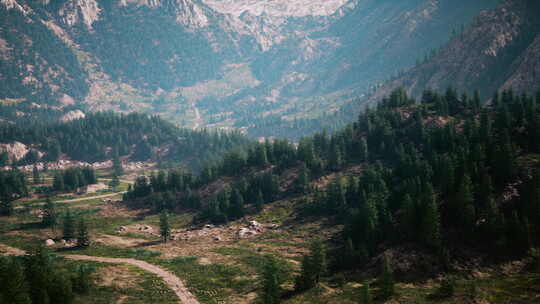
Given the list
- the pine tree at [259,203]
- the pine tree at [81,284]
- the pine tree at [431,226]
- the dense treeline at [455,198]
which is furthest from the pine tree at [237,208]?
the pine tree at [431,226]

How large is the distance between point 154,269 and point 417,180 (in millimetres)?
77958

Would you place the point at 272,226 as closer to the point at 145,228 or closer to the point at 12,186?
the point at 145,228

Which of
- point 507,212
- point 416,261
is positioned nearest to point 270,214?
point 416,261

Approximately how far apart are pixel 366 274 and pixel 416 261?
11.2 meters

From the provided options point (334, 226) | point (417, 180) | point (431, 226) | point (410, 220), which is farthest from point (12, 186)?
point (431, 226)

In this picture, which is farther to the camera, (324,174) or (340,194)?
(324,174)

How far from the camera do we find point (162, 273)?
303 ft

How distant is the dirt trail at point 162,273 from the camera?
78.2 metres

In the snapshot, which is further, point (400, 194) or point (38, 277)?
point (400, 194)

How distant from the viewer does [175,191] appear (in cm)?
19000

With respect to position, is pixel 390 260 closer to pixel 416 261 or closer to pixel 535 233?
pixel 416 261

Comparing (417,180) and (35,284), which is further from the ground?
(417,180)

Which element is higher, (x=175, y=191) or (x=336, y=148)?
(x=336, y=148)

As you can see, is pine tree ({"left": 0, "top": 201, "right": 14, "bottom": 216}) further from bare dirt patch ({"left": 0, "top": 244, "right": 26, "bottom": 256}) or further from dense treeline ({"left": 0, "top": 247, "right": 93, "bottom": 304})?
dense treeline ({"left": 0, "top": 247, "right": 93, "bottom": 304})
